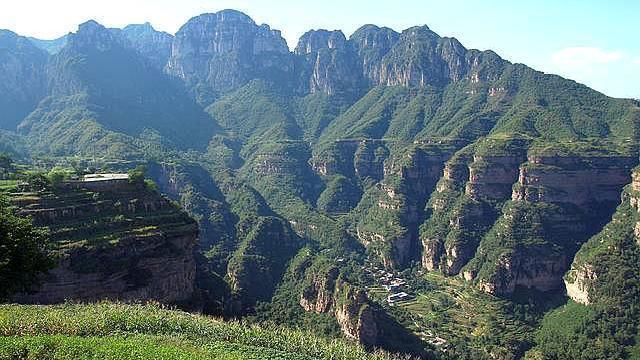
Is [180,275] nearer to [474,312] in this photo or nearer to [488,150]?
[474,312]

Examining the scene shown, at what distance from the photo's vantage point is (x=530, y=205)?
164750mm

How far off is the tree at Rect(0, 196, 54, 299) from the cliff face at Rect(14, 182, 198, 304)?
374 inches

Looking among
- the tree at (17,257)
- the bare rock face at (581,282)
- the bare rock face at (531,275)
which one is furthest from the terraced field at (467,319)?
the tree at (17,257)

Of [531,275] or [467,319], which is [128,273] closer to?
[467,319]

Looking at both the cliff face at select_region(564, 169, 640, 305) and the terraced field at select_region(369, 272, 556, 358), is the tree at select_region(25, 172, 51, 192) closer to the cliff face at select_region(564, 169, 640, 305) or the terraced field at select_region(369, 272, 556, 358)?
the terraced field at select_region(369, 272, 556, 358)

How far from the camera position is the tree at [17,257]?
62.9m

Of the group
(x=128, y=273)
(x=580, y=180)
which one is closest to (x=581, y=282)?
(x=580, y=180)

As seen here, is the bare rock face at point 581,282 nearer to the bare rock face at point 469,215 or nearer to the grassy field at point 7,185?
the bare rock face at point 469,215

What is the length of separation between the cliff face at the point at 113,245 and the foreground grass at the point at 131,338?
389 inches

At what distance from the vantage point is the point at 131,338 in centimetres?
5912

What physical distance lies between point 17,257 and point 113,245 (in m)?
19.1

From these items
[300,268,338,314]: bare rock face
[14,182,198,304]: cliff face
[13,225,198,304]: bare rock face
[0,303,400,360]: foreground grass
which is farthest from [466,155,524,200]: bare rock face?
[0,303,400,360]: foreground grass

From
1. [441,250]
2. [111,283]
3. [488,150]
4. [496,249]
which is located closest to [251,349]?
[111,283]

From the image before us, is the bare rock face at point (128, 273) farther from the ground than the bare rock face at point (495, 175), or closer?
closer
